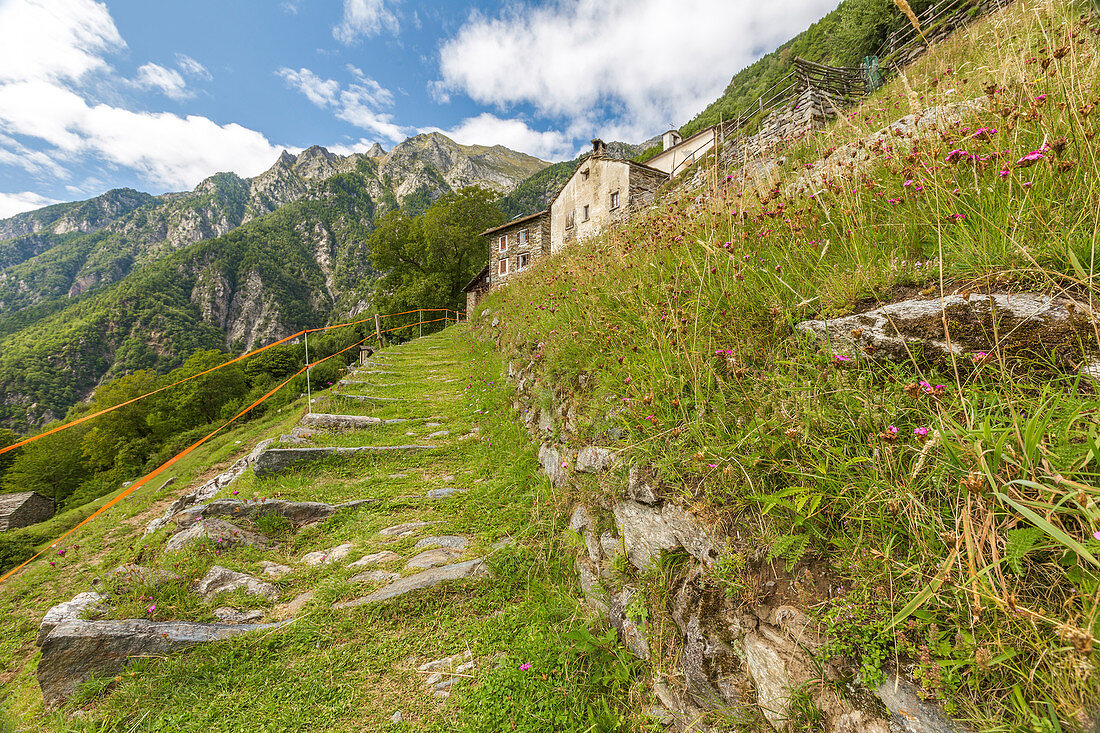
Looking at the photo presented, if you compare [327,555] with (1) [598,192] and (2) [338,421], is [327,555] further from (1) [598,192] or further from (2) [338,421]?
(1) [598,192]

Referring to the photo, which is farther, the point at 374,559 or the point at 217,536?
the point at 217,536

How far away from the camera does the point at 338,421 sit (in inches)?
287

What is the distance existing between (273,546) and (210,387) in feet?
122

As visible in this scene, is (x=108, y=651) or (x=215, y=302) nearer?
(x=108, y=651)

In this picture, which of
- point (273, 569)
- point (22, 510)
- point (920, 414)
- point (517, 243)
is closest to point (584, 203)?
point (517, 243)

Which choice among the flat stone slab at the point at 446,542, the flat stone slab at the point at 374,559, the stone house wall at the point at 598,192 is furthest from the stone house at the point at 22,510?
the stone house wall at the point at 598,192

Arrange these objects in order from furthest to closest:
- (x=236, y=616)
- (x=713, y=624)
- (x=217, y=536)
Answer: (x=217, y=536), (x=236, y=616), (x=713, y=624)

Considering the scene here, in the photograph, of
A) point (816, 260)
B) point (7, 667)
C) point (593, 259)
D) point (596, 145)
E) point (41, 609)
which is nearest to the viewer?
point (816, 260)

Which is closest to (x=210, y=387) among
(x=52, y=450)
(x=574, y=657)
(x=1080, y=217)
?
(x=52, y=450)

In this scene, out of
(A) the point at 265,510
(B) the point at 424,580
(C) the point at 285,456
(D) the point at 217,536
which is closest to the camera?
(B) the point at 424,580

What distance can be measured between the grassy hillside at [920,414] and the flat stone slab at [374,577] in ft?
7.39

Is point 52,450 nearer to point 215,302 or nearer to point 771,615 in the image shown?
point 771,615

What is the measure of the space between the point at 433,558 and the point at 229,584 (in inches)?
75.9

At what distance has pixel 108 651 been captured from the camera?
3.01 meters
